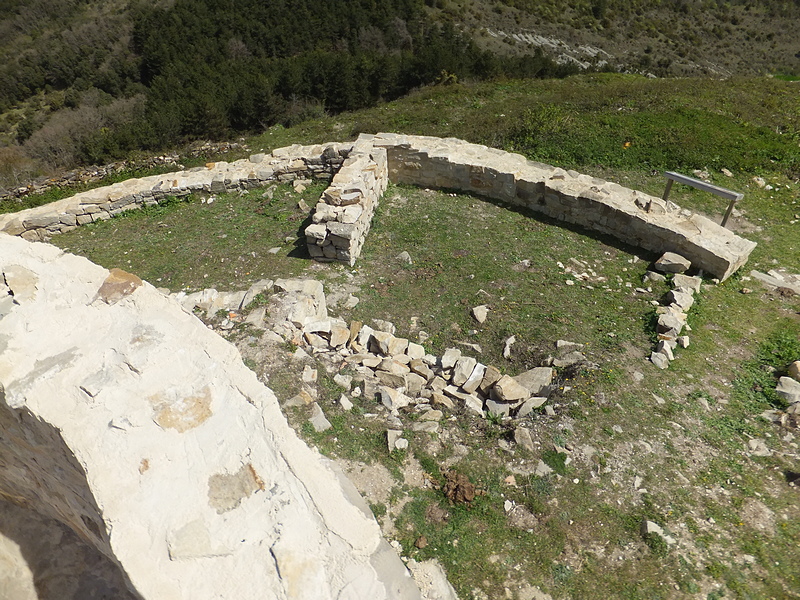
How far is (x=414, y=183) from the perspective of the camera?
1095cm

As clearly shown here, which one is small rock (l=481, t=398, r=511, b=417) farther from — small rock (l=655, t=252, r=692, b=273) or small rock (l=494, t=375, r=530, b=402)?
small rock (l=655, t=252, r=692, b=273)

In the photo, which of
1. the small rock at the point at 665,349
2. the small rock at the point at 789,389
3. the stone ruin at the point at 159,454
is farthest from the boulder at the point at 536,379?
the stone ruin at the point at 159,454

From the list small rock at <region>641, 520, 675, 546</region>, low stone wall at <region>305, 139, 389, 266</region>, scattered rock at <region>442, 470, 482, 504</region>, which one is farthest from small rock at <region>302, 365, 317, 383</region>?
small rock at <region>641, 520, 675, 546</region>

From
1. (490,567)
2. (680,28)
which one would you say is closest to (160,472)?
(490,567)

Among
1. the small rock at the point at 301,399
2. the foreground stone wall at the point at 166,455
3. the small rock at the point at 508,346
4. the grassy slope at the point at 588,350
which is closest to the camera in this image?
the foreground stone wall at the point at 166,455

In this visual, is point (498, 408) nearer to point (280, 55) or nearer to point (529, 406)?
point (529, 406)

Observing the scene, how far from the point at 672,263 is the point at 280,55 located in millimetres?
22567

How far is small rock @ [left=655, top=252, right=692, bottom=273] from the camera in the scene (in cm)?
796

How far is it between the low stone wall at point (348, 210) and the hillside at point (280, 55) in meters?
7.93

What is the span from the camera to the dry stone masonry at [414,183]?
8156 mm

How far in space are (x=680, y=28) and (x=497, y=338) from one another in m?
38.7

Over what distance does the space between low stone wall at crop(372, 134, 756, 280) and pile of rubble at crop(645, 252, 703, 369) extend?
1.30ft

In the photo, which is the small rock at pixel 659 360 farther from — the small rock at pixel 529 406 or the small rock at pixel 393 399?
the small rock at pixel 393 399

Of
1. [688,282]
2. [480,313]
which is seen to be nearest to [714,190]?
[688,282]
